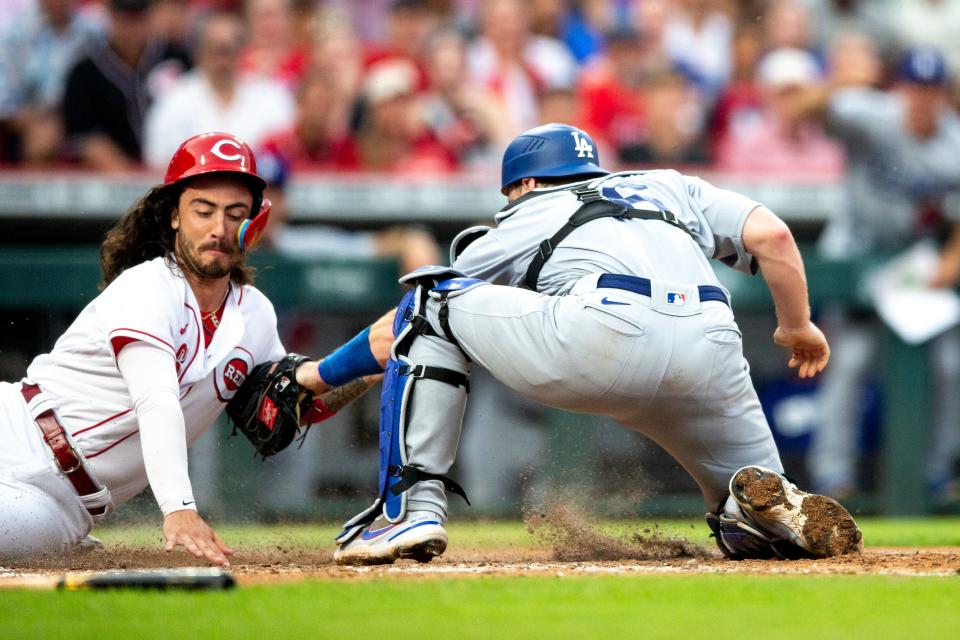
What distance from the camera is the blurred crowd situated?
8.14m

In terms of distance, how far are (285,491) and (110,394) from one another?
3.40 m

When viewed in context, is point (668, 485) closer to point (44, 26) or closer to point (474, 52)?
point (474, 52)

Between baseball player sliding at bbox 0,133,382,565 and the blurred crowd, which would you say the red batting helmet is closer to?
baseball player sliding at bbox 0,133,382,565

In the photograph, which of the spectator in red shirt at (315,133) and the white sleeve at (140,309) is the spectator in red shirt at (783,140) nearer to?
the spectator in red shirt at (315,133)

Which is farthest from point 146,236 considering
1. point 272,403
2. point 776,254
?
point 776,254

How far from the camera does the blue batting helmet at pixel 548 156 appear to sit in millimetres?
4152

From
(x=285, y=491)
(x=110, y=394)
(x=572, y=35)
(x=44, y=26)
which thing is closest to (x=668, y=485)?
(x=285, y=491)

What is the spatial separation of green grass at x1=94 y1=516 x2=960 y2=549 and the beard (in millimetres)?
1367

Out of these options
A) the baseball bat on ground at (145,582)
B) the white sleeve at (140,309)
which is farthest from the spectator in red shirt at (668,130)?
the baseball bat on ground at (145,582)

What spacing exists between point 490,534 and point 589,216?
8.18ft

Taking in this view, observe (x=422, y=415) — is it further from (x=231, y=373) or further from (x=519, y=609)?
(x=519, y=609)

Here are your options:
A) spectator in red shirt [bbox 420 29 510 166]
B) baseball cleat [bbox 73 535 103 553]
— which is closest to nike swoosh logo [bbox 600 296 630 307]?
baseball cleat [bbox 73 535 103 553]

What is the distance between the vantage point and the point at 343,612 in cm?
278

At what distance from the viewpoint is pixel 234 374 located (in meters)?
4.36
